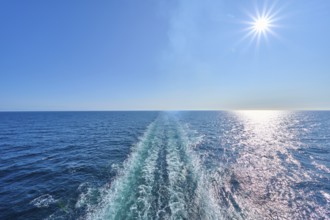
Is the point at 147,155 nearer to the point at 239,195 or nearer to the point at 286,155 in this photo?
the point at 239,195

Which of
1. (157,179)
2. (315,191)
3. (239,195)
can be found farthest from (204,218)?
(315,191)

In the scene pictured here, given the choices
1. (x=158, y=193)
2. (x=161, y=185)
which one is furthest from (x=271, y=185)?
(x=158, y=193)

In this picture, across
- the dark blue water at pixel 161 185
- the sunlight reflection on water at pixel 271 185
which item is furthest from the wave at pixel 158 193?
the sunlight reflection on water at pixel 271 185

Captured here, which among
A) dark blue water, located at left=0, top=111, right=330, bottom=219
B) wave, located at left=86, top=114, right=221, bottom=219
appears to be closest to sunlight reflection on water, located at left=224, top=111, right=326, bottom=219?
dark blue water, located at left=0, top=111, right=330, bottom=219

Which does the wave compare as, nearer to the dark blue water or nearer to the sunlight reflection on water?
the dark blue water

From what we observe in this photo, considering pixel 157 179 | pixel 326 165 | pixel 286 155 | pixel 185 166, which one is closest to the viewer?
pixel 157 179

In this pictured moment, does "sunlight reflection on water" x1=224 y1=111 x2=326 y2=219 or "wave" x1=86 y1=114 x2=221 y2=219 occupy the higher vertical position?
"wave" x1=86 y1=114 x2=221 y2=219

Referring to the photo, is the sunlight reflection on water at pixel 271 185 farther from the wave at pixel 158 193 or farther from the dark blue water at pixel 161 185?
the wave at pixel 158 193

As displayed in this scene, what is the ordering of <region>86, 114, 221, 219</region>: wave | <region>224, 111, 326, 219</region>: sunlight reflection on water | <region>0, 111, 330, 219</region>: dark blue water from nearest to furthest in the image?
<region>86, 114, 221, 219</region>: wave < <region>0, 111, 330, 219</region>: dark blue water < <region>224, 111, 326, 219</region>: sunlight reflection on water

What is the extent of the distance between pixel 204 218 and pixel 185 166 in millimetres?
6581

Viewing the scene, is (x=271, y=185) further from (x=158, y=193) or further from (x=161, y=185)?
(x=158, y=193)

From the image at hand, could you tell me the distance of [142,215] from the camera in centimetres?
761

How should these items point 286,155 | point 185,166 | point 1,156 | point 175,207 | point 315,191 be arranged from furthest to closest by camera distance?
point 286,155
point 1,156
point 185,166
point 315,191
point 175,207

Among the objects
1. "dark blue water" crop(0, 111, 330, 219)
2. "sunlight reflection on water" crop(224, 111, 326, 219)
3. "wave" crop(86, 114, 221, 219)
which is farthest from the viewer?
"sunlight reflection on water" crop(224, 111, 326, 219)
